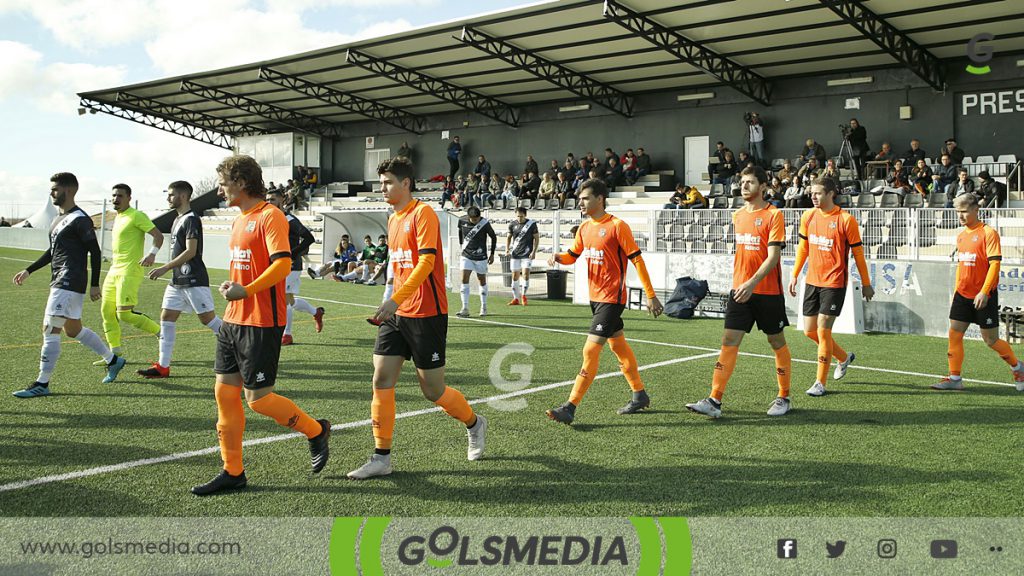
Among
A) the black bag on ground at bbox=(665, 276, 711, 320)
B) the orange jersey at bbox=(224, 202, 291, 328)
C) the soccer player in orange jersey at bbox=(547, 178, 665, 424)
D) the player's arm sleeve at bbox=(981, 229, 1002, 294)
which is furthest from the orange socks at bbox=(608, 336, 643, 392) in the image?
the black bag on ground at bbox=(665, 276, 711, 320)

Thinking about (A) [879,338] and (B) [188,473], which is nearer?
(B) [188,473]

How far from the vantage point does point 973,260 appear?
7676mm

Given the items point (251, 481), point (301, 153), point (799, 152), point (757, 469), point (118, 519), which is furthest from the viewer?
point (301, 153)

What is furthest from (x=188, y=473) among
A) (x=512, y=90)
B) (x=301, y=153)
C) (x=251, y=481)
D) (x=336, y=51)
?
(x=301, y=153)

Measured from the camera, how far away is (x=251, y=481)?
4.57 m

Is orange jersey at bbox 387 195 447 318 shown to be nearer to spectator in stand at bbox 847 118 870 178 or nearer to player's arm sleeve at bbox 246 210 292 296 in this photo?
player's arm sleeve at bbox 246 210 292 296

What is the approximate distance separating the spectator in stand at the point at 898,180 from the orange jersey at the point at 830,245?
12674mm

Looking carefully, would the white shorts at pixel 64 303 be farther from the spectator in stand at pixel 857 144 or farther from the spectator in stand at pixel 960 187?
the spectator in stand at pixel 857 144

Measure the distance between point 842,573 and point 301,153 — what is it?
40597 mm

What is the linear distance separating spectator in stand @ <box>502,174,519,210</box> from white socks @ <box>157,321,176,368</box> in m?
19.6

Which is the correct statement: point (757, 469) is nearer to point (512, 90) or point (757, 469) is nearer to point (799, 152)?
point (799, 152)

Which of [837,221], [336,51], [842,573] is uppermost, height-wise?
[336,51]

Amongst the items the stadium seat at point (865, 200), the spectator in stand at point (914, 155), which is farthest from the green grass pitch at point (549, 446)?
the spectator in stand at point (914, 155)

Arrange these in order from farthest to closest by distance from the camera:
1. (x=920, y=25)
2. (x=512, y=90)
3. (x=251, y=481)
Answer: (x=512, y=90), (x=920, y=25), (x=251, y=481)
